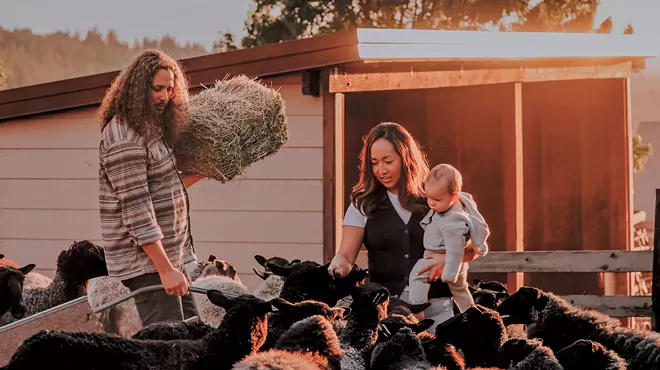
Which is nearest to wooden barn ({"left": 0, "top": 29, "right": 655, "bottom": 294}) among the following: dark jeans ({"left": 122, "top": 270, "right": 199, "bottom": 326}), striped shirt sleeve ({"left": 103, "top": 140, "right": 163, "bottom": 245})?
dark jeans ({"left": 122, "top": 270, "right": 199, "bottom": 326})

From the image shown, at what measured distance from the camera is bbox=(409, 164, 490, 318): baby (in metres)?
5.79

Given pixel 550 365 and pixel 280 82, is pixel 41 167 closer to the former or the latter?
pixel 280 82

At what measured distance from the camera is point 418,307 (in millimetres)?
5578

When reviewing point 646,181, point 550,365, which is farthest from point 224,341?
point 646,181

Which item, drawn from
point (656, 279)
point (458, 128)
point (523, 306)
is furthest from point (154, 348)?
point (458, 128)

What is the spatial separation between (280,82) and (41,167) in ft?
8.86

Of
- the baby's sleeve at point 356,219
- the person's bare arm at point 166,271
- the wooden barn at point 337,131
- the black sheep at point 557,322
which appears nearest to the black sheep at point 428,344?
the black sheep at point 557,322

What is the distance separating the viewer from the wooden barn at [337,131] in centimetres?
957

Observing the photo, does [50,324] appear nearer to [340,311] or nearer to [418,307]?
[340,311]

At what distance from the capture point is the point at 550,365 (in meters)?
4.39

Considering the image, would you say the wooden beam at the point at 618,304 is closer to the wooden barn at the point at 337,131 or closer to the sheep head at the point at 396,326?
the wooden barn at the point at 337,131

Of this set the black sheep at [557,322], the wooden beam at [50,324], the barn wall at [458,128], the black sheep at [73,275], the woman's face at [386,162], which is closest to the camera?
the wooden beam at [50,324]

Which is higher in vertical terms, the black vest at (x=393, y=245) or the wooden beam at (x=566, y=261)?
the black vest at (x=393, y=245)

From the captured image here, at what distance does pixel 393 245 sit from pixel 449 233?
1.45 ft
